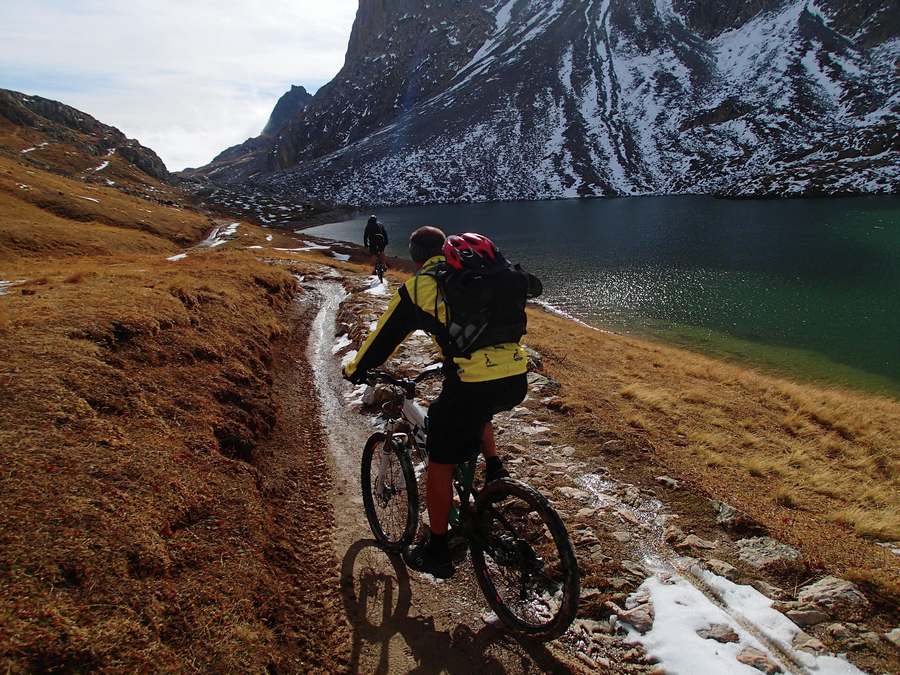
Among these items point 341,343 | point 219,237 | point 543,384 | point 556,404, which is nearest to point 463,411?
point 556,404

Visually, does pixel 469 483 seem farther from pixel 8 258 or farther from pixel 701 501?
pixel 8 258

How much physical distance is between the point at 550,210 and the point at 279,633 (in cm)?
12984

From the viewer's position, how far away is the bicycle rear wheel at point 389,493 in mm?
5527

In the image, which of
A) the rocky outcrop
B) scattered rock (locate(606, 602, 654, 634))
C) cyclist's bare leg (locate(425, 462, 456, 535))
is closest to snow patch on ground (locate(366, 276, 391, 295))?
cyclist's bare leg (locate(425, 462, 456, 535))

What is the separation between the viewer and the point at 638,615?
4.82m

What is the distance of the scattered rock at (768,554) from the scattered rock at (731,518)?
21 centimetres

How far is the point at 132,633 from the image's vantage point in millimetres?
3734

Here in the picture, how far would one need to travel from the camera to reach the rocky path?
441 centimetres

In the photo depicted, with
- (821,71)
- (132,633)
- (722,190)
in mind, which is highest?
(821,71)

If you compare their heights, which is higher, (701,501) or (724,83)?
(724,83)

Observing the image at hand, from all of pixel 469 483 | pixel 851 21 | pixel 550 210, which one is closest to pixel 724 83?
pixel 851 21

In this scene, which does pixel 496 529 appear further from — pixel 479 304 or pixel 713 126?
pixel 713 126

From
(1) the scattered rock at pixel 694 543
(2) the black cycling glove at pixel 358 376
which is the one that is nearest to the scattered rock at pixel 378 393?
(2) the black cycling glove at pixel 358 376

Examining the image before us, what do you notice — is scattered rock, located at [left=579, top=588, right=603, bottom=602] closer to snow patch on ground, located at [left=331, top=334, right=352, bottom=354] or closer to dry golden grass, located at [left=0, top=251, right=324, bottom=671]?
dry golden grass, located at [left=0, top=251, right=324, bottom=671]
